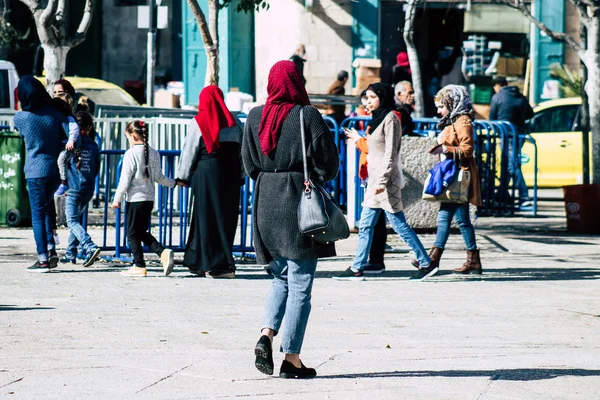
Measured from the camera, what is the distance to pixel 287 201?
688 centimetres

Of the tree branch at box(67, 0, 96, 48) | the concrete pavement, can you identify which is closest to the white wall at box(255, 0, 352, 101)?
the tree branch at box(67, 0, 96, 48)

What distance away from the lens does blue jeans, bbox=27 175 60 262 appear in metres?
11.1

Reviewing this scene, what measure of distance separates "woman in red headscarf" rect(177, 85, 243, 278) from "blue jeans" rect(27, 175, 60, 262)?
3.61ft

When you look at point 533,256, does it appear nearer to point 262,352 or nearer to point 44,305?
point 44,305

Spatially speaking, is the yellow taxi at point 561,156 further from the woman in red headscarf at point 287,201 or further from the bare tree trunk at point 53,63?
the woman in red headscarf at point 287,201

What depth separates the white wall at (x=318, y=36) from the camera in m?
26.2

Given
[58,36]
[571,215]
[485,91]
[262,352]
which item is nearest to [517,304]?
[262,352]

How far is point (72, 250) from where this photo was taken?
1194 centimetres

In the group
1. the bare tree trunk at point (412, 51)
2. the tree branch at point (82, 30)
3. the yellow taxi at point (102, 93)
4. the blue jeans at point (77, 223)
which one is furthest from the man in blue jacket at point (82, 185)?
the yellow taxi at point (102, 93)

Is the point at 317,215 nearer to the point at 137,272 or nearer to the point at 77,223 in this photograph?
the point at 137,272

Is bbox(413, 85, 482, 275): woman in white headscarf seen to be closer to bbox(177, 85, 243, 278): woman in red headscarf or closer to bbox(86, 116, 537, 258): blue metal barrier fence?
bbox(177, 85, 243, 278): woman in red headscarf

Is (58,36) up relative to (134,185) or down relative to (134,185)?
up

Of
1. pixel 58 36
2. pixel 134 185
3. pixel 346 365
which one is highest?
pixel 58 36

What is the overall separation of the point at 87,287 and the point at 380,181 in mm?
2496
